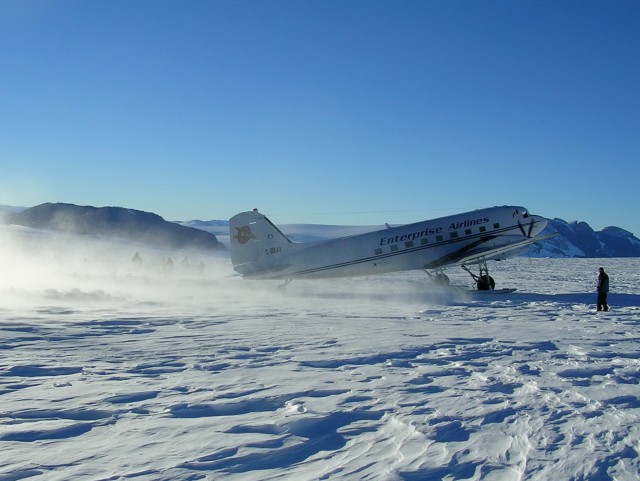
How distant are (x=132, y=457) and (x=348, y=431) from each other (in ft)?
7.35

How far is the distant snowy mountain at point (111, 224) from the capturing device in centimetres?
11775

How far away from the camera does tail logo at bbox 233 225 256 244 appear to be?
2669 cm

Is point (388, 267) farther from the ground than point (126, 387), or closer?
farther from the ground

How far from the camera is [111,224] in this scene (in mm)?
121312

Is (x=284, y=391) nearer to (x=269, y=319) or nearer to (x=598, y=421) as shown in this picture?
(x=598, y=421)

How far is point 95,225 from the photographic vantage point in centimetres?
11906

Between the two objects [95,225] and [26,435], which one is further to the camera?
[95,225]

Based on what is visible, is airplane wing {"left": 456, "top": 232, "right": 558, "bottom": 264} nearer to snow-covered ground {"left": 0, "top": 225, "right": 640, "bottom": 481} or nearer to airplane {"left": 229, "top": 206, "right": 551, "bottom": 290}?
airplane {"left": 229, "top": 206, "right": 551, "bottom": 290}

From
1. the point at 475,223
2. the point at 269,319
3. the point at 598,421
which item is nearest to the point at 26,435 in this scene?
the point at 598,421

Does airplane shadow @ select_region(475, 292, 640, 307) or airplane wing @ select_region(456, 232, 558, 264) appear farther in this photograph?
airplane wing @ select_region(456, 232, 558, 264)

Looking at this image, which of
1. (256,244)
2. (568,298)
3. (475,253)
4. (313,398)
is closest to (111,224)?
(256,244)

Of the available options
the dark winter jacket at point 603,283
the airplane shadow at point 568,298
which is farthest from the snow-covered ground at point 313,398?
the airplane shadow at point 568,298

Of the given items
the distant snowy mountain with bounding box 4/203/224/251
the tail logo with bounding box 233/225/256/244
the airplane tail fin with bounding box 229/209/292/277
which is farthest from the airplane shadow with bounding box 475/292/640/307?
the distant snowy mountain with bounding box 4/203/224/251

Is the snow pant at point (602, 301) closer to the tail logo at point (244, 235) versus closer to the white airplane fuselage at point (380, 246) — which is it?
the white airplane fuselage at point (380, 246)
